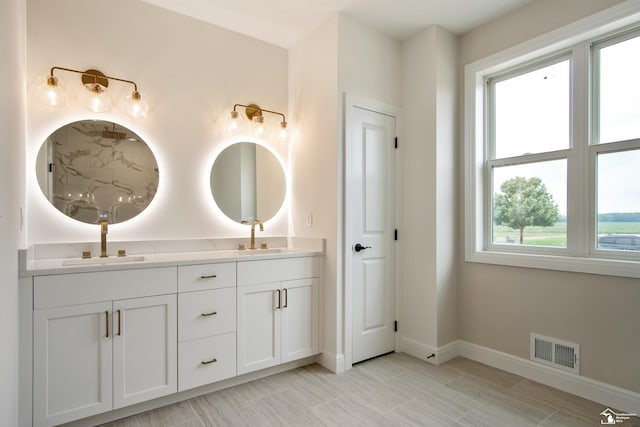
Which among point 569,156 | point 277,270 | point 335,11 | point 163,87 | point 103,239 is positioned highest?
point 335,11

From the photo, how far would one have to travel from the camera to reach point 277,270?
2.55 metres

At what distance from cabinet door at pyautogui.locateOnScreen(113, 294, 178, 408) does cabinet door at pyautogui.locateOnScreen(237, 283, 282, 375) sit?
0.44 m

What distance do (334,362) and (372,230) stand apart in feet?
3.56

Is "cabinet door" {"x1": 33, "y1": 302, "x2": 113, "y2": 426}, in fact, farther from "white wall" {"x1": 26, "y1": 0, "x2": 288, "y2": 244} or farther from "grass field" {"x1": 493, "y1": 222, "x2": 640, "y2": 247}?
"grass field" {"x1": 493, "y1": 222, "x2": 640, "y2": 247}

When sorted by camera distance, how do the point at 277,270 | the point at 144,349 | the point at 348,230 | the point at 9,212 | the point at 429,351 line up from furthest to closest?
the point at 429,351 → the point at 348,230 → the point at 277,270 → the point at 144,349 → the point at 9,212

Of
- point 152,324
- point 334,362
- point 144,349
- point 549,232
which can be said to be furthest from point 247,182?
point 549,232

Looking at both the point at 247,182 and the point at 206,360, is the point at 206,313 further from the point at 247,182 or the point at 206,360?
the point at 247,182

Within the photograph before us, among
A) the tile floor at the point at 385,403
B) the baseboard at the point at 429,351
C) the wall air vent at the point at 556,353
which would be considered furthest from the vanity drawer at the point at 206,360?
the wall air vent at the point at 556,353

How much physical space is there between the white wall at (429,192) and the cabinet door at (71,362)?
2252mm

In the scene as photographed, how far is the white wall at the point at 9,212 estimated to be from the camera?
4.21 feet

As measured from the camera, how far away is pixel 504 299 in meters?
2.68

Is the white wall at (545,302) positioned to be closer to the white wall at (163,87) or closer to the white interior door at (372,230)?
the white interior door at (372,230)

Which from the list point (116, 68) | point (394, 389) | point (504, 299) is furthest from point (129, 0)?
point (504, 299)

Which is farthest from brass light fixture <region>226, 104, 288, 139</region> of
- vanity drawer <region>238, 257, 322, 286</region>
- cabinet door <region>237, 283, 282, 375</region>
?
cabinet door <region>237, 283, 282, 375</region>
